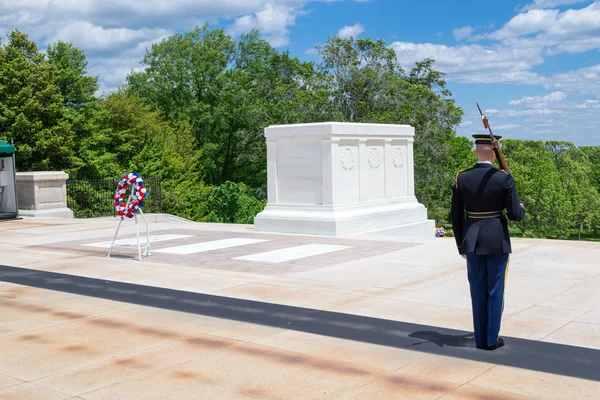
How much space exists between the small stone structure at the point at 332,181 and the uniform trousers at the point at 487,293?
8479mm

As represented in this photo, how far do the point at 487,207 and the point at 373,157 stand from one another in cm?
1037

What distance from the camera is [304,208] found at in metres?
15.0

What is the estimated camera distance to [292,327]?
6.70m

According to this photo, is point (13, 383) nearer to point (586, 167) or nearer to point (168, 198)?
point (168, 198)

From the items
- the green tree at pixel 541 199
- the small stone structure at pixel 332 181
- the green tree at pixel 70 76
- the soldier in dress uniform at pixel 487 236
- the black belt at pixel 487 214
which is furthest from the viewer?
the green tree at pixel 541 199

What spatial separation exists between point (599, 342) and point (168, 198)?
130ft

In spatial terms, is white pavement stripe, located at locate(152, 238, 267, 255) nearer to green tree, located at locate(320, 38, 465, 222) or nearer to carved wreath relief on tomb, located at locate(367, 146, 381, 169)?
carved wreath relief on tomb, located at locate(367, 146, 381, 169)

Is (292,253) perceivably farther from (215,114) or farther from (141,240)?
(215,114)

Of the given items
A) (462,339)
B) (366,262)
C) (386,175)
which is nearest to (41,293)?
(366,262)

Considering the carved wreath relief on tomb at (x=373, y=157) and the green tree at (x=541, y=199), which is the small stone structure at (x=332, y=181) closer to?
the carved wreath relief on tomb at (x=373, y=157)

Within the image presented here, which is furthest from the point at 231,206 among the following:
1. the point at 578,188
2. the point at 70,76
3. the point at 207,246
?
the point at 578,188

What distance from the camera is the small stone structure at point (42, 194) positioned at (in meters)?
21.2

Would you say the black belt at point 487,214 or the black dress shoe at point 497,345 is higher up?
the black belt at point 487,214

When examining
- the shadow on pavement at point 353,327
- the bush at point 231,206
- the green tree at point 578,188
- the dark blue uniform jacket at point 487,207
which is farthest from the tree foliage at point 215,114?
the dark blue uniform jacket at point 487,207
